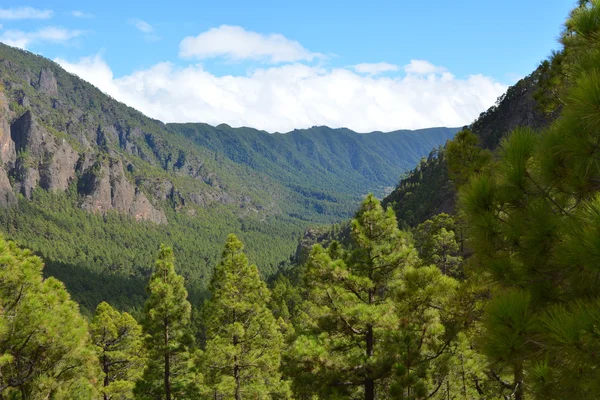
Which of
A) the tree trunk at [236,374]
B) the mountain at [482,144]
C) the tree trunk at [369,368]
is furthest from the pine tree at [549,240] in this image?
the mountain at [482,144]

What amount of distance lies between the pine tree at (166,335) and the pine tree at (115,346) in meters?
2.74

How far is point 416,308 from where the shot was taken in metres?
9.57

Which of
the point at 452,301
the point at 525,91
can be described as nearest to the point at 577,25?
the point at 452,301

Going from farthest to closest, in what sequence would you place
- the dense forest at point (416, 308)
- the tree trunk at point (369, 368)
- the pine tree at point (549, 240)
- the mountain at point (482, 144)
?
the mountain at point (482, 144), the tree trunk at point (369, 368), the dense forest at point (416, 308), the pine tree at point (549, 240)

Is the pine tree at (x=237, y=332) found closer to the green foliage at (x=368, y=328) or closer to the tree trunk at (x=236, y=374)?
the tree trunk at (x=236, y=374)

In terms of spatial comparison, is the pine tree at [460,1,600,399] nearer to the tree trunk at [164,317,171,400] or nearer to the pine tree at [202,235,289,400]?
the pine tree at [202,235,289,400]

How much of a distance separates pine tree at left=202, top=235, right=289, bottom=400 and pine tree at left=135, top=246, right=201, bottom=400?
204 centimetres

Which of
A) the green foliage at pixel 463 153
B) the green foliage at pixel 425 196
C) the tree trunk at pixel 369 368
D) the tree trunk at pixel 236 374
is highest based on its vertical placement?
the green foliage at pixel 425 196

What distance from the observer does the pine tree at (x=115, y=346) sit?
2496 centimetres

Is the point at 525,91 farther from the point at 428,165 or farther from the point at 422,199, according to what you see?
the point at 428,165

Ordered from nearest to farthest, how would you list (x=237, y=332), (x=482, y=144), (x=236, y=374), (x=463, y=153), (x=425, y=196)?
(x=463, y=153) < (x=237, y=332) < (x=236, y=374) < (x=482, y=144) < (x=425, y=196)

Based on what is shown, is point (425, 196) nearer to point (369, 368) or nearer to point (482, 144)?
point (482, 144)

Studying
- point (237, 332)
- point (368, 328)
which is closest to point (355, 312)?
point (368, 328)

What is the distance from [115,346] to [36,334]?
1714 cm
